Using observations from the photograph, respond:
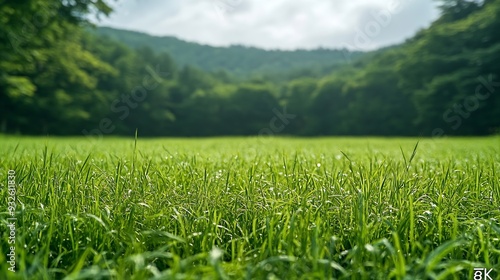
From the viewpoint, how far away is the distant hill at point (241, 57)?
95.3 meters

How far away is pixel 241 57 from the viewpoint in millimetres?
100812

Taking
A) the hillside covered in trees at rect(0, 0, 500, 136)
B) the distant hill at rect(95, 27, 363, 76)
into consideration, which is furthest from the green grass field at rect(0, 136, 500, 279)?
the distant hill at rect(95, 27, 363, 76)

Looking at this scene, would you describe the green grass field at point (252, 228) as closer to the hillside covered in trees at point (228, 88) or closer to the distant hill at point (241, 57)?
the hillside covered in trees at point (228, 88)

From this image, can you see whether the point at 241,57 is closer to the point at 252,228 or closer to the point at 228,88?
the point at 228,88

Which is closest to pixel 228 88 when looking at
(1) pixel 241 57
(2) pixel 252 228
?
(1) pixel 241 57

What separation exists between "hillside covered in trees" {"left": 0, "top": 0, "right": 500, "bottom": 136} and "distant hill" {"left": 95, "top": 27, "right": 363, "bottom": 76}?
96.0 inches

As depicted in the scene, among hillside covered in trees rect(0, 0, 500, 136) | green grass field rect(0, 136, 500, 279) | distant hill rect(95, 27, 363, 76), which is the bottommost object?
green grass field rect(0, 136, 500, 279)

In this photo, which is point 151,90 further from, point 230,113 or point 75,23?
point 75,23

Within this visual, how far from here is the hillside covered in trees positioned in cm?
2523

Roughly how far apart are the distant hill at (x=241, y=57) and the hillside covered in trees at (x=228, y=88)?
244 cm

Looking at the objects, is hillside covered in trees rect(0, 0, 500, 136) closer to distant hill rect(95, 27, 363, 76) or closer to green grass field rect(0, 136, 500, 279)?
distant hill rect(95, 27, 363, 76)

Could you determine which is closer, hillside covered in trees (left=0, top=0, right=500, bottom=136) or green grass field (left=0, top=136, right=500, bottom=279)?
green grass field (left=0, top=136, right=500, bottom=279)

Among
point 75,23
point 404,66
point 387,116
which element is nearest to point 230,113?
point 387,116

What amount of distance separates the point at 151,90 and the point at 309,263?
61087mm
